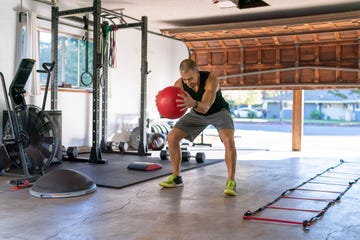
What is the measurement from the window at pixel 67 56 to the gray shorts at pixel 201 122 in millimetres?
3318

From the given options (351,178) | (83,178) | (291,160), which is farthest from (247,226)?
(291,160)

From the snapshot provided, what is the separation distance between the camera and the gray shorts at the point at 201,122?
404 cm

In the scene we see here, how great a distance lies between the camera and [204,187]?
436 centimetres

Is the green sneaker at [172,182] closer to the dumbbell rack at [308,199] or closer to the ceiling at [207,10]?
the dumbbell rack at [308,199]

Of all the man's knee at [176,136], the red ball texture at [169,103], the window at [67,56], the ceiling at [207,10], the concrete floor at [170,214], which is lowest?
the concrete floor at [170,214]

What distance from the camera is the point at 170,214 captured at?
321cm

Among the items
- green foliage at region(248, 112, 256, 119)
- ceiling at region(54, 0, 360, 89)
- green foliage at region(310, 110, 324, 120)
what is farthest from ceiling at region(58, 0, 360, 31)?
green foliage at region(310, 110, 324, 120)

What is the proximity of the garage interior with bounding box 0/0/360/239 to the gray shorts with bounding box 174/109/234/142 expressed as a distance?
2.04ft

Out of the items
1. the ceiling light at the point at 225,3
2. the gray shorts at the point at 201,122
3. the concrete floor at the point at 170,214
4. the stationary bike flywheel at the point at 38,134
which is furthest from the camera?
the ceiling light at the point at 225,3

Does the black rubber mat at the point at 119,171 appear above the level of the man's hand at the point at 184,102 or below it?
below

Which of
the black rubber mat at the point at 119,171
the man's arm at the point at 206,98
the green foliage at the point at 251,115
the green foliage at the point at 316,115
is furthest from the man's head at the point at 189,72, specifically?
the green foliage at the point at 316,115

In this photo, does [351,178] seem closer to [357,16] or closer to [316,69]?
[357,16]

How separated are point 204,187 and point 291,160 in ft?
9.57

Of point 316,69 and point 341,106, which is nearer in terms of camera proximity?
point 316,69
